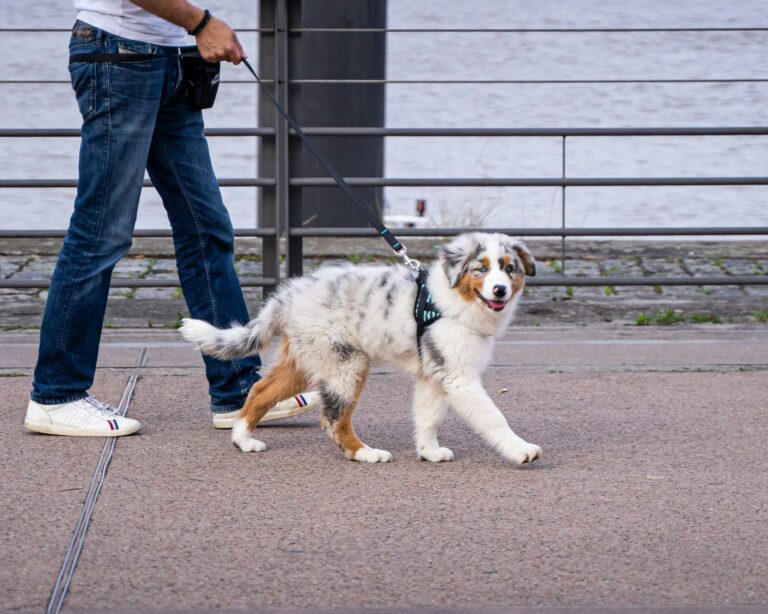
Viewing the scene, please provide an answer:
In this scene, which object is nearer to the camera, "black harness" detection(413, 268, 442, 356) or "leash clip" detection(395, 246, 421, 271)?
"black harness" detection(413, 268, 442, 356)

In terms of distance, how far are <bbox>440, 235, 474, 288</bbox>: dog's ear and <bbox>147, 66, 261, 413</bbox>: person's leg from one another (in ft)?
3.09

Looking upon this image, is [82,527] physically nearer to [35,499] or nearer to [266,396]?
[35,499]

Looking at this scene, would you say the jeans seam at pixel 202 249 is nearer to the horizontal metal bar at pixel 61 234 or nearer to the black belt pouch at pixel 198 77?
the black belt pouch at pixel 198 77

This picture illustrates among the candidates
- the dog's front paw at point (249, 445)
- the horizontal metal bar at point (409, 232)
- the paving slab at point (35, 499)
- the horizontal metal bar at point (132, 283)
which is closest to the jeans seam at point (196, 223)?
the dog's front paw at point (249, 445)

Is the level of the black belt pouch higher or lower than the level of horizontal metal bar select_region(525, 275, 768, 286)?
higher

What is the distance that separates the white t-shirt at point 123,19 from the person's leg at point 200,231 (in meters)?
0.25

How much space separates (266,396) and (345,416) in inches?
12.1

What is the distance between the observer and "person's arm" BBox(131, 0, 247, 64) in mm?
4367

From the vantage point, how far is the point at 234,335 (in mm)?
4570

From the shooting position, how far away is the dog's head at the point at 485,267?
4266 mm

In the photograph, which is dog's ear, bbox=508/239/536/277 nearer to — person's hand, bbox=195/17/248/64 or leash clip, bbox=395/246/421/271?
leash clip, bbox=395/246/421/271

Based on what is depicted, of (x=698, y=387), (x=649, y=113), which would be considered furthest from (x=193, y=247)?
(x=649, y=113)

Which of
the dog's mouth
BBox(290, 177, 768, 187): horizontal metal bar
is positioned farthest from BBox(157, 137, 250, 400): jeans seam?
BBox(290, 177, 768, 187): horizontal metal bar

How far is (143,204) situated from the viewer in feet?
46.6
